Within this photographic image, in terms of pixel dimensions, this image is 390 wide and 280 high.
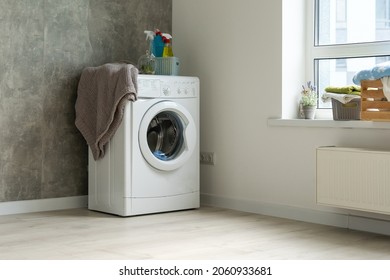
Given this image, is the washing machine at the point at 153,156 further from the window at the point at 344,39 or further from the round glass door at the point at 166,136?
the window at the point at 344,39

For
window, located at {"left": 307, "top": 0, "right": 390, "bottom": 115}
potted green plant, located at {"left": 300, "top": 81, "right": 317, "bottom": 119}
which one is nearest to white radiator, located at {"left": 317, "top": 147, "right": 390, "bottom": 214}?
potted green plant, located at {"left": 300, "top": 81, "right": 317, "bottom": 119}

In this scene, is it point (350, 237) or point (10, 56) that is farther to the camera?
point (10, 56)

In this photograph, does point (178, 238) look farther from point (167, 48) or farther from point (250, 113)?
point (167, 48)

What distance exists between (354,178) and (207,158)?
136 cm

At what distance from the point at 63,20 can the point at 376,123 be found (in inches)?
82.9

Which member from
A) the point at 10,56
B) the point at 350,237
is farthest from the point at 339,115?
the point at 10,56

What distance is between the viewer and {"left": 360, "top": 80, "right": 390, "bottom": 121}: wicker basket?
11.8 ft

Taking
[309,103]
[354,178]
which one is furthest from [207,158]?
[354,178]

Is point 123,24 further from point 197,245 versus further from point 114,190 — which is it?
point 197,245

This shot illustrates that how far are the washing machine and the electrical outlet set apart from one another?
0.67ft

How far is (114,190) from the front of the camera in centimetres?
425

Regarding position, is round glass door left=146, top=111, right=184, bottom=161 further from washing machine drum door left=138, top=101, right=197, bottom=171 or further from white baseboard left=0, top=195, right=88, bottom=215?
white baseboard left=0, top=195, right=88, bottom=215

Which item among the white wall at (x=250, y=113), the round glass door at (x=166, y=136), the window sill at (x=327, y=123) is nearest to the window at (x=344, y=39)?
the white wall at (x=250, y=113)

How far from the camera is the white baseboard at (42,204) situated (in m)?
4.23
